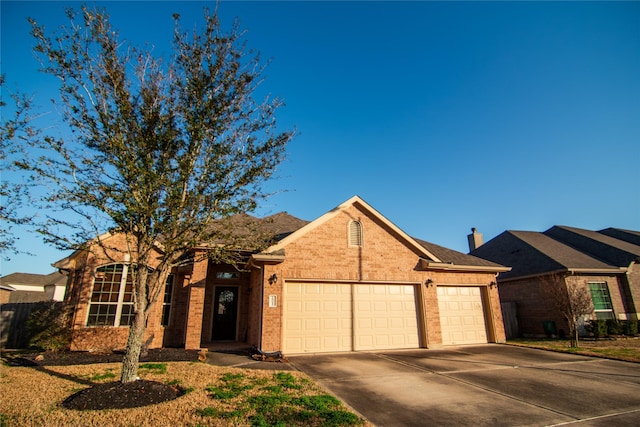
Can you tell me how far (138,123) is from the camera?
6.73 metres

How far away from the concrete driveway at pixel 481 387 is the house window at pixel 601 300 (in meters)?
9.14

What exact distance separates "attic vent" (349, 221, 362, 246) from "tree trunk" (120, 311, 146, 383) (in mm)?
8196

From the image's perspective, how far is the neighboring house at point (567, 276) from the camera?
57.1 feet

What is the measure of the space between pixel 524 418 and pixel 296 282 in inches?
314

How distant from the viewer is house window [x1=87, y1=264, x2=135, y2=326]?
11.6 meters

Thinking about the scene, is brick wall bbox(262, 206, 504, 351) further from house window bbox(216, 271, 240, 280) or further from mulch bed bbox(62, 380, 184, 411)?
mulch bed bbox(62, 380, 184, 411)

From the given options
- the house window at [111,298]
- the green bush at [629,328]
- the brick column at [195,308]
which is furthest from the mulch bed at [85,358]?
the green bush at [629,328]

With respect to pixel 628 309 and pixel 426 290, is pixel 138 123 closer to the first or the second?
pixel 426 290

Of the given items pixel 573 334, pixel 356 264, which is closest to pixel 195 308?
pixel 356 264

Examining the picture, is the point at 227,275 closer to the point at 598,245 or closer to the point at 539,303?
→ the point at 539,303

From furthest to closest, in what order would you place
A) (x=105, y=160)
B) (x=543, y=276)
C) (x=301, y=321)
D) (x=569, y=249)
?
1. (x=569, y=249)
2. (x=543, y=276)
3. (x=301, y=321)
4. (x=105, y=160)

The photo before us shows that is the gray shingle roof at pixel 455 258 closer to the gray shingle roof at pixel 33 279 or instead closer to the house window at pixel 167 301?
the house window at pixel 167 301

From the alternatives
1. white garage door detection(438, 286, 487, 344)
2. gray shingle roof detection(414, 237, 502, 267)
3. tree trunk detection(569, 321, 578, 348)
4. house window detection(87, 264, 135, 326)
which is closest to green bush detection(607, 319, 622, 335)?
tree trunk detection(569, 321, 578, 348)

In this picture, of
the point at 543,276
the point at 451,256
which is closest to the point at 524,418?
the point at 451,256
